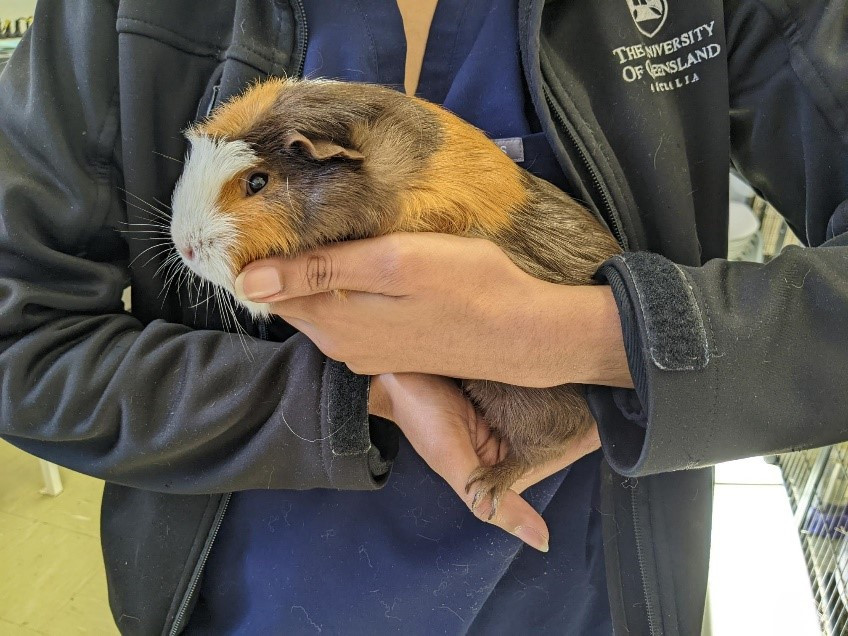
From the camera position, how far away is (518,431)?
3.42ft

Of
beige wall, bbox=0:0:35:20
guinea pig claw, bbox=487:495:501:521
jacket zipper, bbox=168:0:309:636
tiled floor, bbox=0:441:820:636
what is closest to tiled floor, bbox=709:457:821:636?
tiled floor, bbox=0:441:820:636

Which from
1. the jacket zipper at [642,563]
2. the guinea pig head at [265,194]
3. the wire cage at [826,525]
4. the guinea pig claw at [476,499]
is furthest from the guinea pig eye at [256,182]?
the wire cage at [826,525]

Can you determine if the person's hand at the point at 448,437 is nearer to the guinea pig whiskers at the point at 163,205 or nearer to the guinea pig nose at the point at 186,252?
the guinea pig nose at the point at 186,252

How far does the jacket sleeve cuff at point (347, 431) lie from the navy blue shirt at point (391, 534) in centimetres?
15

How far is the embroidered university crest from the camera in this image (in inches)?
40.6

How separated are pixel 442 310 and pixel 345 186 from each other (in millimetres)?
234

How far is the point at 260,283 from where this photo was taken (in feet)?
2.66

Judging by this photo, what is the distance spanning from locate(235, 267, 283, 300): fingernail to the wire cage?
55.8 inches

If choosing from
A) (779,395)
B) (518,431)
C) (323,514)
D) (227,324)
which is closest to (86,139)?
(227,324)

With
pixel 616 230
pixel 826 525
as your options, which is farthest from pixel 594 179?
pixel 826 525

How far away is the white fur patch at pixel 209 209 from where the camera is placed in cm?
87

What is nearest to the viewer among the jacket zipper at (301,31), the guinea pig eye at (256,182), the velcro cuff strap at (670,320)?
the velcro cuff strap at (670,320)

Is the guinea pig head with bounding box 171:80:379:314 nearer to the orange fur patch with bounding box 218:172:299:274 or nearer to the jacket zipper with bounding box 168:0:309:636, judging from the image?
the orange fur patch with bounding box 218:172:299:274

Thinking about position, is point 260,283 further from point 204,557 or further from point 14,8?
point 14,8
